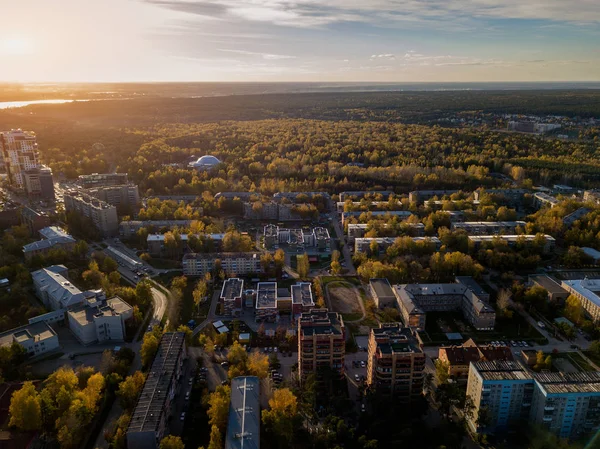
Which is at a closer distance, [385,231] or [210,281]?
[210,281]

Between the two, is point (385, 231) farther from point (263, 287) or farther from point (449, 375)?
point (449, 375)

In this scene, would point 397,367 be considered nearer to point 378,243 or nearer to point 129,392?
point 129,392

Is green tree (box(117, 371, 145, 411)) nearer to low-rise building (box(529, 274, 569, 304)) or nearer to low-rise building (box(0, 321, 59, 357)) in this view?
low-rise building (box(0, 321, 59, 357))

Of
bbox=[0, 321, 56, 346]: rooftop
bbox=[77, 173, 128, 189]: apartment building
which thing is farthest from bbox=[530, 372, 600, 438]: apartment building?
bbox=[77, 173, 128, 189]: apartment building

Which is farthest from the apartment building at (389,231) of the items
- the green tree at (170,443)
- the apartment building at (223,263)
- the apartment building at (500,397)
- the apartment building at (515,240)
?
the green tree at (170,443)

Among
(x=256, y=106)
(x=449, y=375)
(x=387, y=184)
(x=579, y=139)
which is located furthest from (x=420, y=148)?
(x=256, y=106)

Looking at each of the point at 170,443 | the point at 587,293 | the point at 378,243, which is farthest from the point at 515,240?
the point at 170,443

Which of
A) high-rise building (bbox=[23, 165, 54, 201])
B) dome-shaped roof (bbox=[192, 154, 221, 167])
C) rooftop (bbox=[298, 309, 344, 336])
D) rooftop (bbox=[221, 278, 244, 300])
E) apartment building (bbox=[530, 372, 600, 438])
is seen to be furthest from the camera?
dome-shaped roof (bbox=[192, 154, 221, 167])

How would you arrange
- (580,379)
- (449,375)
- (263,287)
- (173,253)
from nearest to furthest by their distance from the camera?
(580,379)
(449,375)
(263,287)
(173,253)
